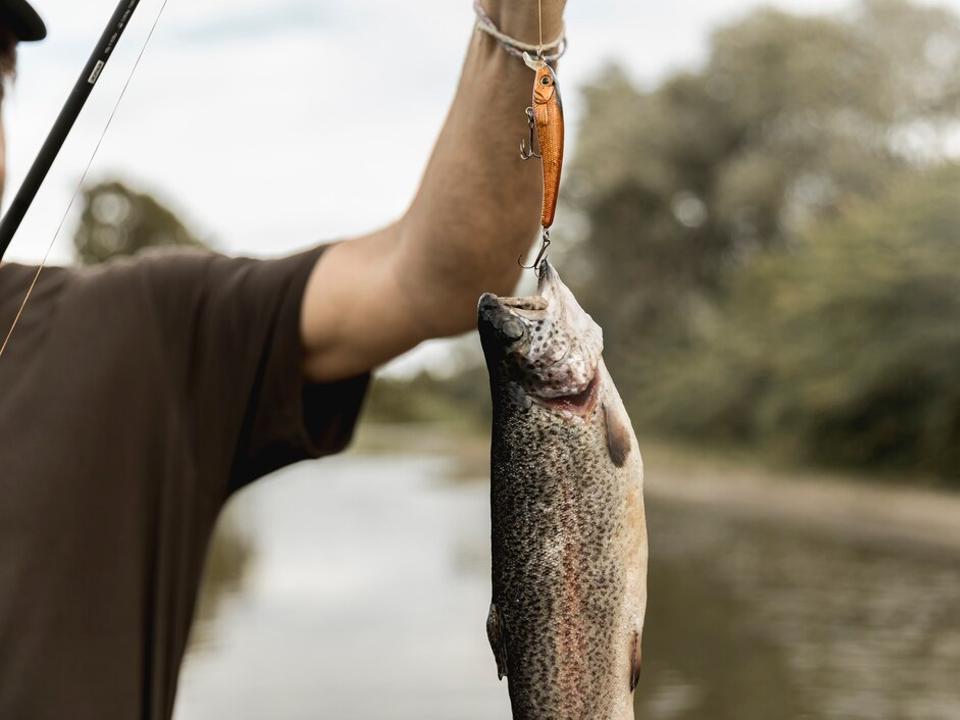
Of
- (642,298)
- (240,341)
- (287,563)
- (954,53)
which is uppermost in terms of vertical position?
(240,341)

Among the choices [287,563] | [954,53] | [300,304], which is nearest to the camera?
[300,304]

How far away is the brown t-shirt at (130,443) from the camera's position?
1.91m

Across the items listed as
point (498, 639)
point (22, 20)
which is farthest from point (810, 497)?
point (498, 639)

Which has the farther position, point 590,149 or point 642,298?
point 642,298

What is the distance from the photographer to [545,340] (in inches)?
66.2

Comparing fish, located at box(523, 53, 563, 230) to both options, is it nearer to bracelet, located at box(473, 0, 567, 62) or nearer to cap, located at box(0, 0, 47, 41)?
bracelet, located at box(473, 0, 567, 62)

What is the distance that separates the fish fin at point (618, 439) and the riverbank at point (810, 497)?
13939mm

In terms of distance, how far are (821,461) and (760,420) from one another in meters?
2.24

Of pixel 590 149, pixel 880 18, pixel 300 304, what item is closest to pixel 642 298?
pixel 590 149

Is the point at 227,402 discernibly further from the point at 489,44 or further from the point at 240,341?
the point at 489,44

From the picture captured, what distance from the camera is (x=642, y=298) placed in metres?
34.4

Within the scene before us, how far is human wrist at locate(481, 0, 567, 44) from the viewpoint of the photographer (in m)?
1.73

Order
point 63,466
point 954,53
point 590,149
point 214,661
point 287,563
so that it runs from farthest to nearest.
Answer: point 590,149 → point 954,53 → point 287,563 → point 214,661 → point 63,466

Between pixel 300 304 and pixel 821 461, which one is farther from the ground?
pixel 300 304
